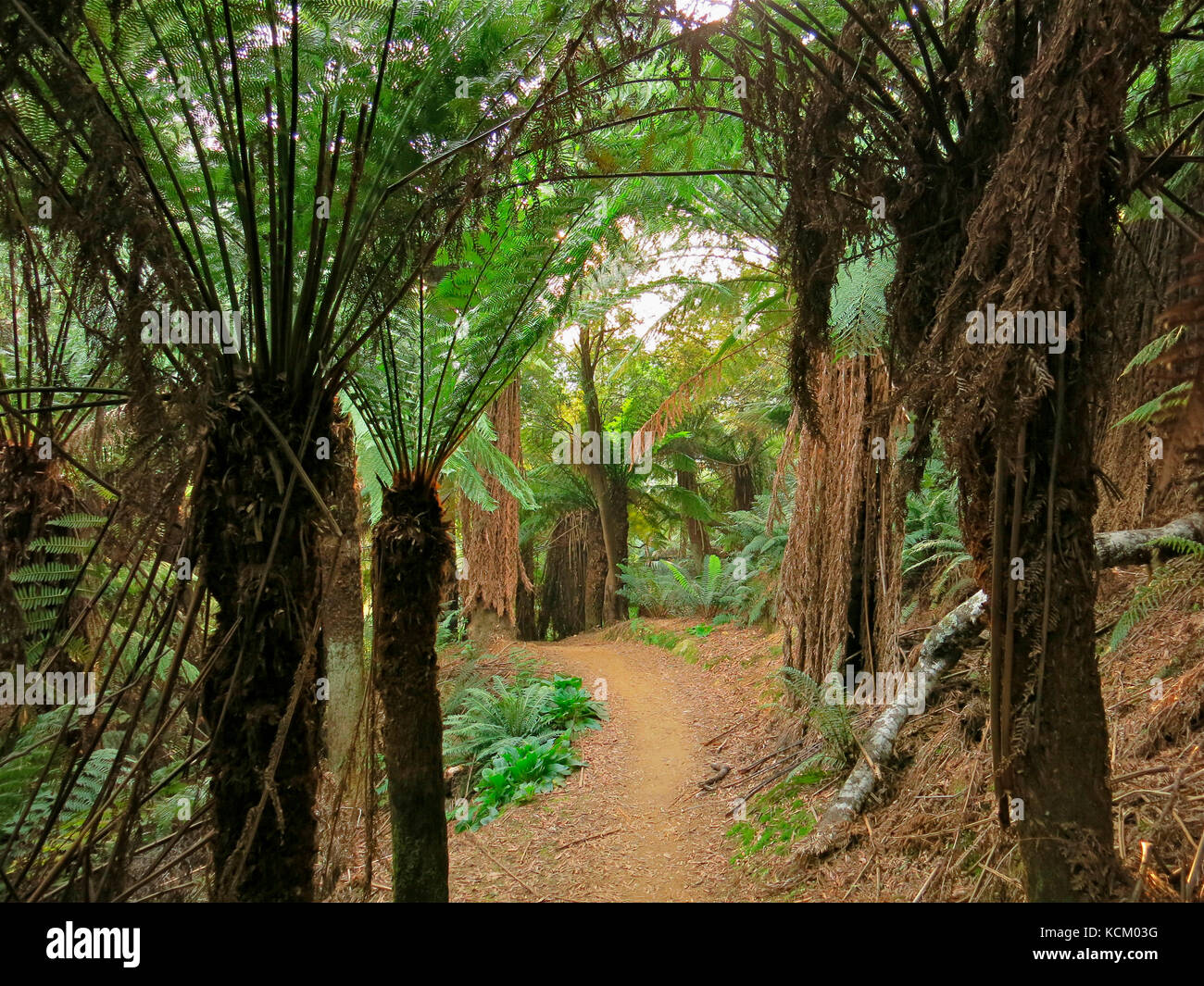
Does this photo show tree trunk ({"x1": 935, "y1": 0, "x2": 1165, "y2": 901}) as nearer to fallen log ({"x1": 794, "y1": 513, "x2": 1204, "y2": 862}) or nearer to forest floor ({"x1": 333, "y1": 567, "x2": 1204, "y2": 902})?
forest floor ({"x1": 333, "y1": 567, "x2": 1204, "y2": 902})

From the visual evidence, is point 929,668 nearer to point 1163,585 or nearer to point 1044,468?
point 1163,585

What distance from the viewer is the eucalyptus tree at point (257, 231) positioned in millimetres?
1540

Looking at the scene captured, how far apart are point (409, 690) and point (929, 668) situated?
263 centimetres

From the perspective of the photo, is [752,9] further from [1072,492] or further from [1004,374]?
[1072,492]

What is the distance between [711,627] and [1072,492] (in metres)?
6.92

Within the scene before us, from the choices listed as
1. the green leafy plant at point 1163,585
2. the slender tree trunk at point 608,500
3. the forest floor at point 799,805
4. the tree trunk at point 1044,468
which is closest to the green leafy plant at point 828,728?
the forest floor at point 799,805

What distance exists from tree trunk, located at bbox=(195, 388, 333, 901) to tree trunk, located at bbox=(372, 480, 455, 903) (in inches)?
36.8

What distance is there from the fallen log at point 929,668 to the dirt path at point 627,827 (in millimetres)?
558

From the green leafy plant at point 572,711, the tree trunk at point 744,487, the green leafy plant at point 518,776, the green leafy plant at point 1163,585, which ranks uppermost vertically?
the tree trunk at point 744,487

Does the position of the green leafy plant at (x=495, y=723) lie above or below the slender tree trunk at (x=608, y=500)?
below

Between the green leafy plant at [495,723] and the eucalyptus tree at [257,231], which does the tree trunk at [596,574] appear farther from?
the eucalyptus tree at [257,231]

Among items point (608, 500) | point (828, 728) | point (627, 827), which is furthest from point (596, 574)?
point (828, 728)

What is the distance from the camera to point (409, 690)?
108 inches
